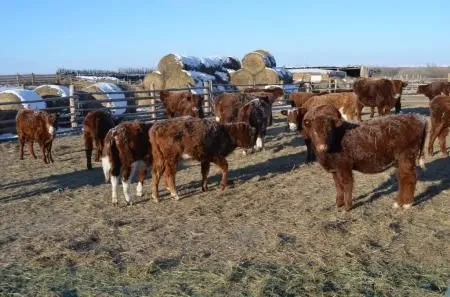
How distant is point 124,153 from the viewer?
7.67m

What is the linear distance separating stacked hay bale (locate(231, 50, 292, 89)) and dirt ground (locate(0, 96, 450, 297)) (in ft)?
54.9

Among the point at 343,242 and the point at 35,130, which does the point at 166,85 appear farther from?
the point at 343,242

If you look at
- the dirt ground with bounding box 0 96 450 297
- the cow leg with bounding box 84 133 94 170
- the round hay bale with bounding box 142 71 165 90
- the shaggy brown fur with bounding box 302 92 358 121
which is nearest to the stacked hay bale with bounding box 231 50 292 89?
the round hay bale with bounding box 142 71 165 90

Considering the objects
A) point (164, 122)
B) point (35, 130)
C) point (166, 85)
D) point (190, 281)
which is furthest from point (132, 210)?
point (166, 85)

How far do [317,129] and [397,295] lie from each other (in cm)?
301

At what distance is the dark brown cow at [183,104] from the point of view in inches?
586

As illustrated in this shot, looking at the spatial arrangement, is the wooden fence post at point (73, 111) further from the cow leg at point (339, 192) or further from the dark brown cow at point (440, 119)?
the cow leg at point (339, 192)

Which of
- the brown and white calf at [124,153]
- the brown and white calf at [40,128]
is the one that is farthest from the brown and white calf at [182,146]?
the brown and white calf at [40,128]

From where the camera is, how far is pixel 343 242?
575 centimetres

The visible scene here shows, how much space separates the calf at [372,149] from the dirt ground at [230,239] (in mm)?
411

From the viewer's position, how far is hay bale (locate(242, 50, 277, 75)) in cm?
2619

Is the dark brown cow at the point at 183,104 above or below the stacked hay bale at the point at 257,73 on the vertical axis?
below

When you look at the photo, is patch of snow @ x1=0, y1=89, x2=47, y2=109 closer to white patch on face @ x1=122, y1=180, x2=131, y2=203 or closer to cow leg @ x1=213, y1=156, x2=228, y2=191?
white patch on face @ x1=122, y1=180, x2=131, y2=203

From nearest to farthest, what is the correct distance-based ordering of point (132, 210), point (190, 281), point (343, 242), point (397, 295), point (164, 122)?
point (397, 295)
point (190, 281)
point (343, 242)
point (132, 210)
point (164, 122)
